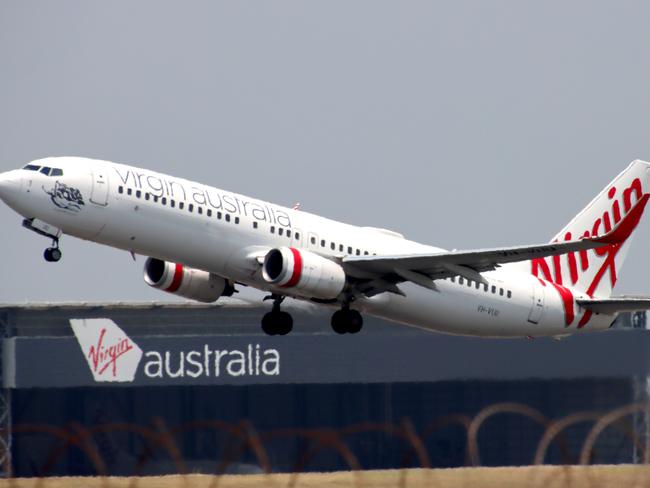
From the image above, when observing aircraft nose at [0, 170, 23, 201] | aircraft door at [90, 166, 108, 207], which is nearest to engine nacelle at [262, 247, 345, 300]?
aircraft door at [90, 166, 108, 207]

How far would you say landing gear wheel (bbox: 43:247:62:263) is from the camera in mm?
49250

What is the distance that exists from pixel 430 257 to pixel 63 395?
38.3 m

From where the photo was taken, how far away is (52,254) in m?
49.4

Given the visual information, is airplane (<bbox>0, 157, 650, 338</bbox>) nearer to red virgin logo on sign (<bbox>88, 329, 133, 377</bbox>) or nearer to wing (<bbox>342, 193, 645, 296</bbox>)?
wing (<bbox>342, 193, 645, 296</bbox>)

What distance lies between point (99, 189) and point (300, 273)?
265 inches

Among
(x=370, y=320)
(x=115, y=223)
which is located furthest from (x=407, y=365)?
(x=115, y=223)

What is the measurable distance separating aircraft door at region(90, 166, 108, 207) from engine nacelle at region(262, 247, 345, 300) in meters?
5.44

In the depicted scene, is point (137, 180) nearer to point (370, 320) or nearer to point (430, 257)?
point (430, 257)

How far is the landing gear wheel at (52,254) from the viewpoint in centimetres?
4925

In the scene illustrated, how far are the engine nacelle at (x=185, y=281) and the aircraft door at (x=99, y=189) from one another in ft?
19.6

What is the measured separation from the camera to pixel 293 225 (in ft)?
173

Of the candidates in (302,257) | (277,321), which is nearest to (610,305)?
(277,321)

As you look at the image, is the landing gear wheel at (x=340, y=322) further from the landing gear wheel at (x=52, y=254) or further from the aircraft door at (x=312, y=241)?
the landing gear wheel at (x=52, y=254)

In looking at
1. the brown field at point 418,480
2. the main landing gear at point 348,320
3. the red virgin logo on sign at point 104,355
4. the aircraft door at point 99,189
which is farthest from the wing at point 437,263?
the red virgin logo on sign at point 104,355
